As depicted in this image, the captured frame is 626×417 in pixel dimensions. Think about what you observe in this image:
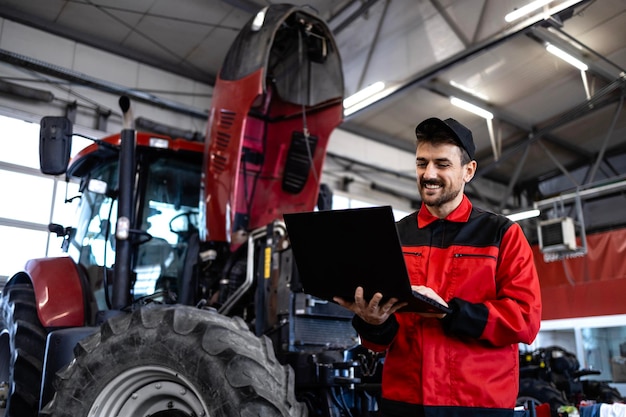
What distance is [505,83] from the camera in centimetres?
1106

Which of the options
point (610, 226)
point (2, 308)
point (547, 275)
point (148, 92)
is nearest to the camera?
point (2, 308)

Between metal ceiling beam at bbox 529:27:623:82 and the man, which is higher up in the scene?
metal ceiling beam at bbox 529:27:623:82

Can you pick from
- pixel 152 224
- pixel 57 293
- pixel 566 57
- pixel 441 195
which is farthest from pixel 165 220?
pixel 566 57

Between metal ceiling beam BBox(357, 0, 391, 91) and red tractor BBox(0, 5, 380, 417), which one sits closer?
red tractor BBox(0, 5, 380, 417)

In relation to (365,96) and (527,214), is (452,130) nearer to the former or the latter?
(365,96)

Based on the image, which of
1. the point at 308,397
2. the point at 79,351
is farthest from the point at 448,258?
the point at 79,351

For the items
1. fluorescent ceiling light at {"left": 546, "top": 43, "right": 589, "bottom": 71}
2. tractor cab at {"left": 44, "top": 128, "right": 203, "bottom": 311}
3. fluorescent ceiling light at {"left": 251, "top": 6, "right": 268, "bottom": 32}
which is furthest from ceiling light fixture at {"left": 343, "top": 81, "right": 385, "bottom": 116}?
tractor cab at {"left": 44, "top": 128, "right": 203, "bottom": 311}

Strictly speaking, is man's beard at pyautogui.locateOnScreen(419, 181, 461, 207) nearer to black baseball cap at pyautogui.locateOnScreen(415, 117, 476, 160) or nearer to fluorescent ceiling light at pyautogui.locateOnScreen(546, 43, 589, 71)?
black baseball cap at pyautogui.locateOnScreen(415, 117, 476, 160)

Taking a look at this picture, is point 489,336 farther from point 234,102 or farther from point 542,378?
Answer: point 542,378

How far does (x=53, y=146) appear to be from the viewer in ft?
11.6

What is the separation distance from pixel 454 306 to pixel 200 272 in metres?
2.54

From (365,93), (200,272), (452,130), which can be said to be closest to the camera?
(452,130)

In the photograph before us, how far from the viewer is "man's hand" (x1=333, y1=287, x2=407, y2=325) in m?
1.67

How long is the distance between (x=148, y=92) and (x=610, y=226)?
11325mm
